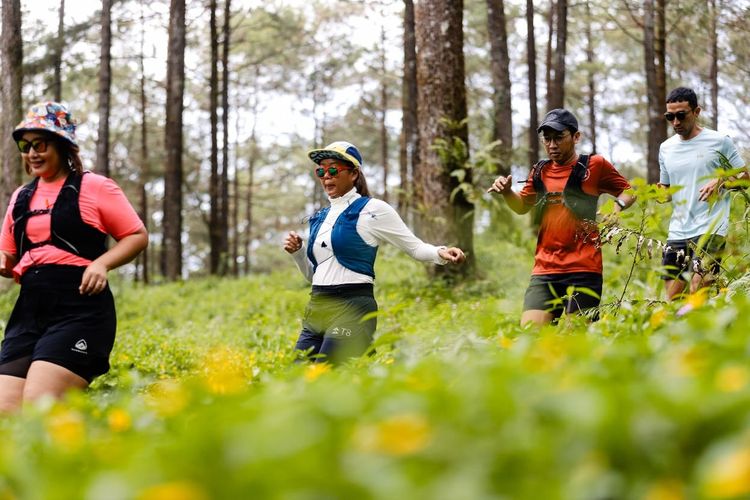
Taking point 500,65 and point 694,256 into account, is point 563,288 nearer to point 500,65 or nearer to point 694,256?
point 694,256

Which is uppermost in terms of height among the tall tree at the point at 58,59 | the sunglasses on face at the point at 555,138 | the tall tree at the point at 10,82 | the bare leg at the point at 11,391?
the tall tree at the point at 58,59

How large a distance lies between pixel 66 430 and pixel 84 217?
2.96 m

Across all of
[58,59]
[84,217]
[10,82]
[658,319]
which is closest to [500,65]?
[10,82]

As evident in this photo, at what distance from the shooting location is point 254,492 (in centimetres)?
124

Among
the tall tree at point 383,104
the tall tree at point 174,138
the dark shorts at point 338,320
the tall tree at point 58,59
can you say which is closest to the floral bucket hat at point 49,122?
the dark shorts at point 338,320

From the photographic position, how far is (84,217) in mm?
4457

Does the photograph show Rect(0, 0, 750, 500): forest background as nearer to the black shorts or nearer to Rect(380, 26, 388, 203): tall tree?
the black shorts

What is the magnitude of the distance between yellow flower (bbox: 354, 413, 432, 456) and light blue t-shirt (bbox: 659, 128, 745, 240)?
208 inches

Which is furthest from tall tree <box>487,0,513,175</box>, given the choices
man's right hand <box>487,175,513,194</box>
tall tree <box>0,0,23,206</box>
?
man's right hand <box>487,175,513,194</box>

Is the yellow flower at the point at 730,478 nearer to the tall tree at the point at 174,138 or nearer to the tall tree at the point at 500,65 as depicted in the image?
A: the tall tree at the point at 500,65

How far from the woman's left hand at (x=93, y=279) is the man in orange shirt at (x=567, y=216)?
265 cm

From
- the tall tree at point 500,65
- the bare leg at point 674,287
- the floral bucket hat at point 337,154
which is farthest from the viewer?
the tall tree at point 500,65

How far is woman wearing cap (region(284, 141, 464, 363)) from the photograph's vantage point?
4.92 metres

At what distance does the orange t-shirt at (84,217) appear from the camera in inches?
175
